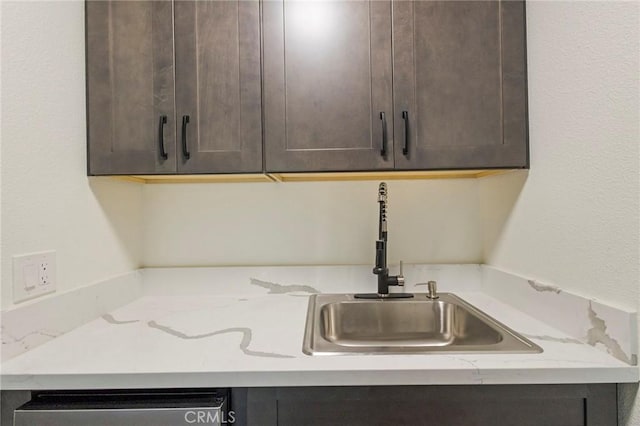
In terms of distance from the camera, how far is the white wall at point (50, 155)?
2.99 feet

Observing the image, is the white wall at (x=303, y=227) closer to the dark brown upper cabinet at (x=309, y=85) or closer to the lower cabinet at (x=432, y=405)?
the dark brown upper cabinet at (x=309, y=85)

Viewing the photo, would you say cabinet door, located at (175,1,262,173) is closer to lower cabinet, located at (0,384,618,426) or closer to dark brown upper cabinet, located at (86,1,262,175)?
dark brown upper cabinet, located at (86,1,262,175)

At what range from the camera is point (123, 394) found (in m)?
0.84

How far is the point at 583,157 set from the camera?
941 mm

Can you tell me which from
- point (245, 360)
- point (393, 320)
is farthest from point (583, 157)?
point (245, 360)

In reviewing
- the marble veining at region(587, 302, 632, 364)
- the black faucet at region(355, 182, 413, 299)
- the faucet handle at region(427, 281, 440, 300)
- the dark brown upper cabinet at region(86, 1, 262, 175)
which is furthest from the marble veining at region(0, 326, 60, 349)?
the marble veining at region(587, 302, 632, 364)

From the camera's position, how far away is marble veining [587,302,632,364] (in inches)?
32.6

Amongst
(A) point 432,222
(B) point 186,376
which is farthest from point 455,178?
(B) point 186,376

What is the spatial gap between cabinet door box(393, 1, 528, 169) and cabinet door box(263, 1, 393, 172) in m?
0.07

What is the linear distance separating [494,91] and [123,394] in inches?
51.9

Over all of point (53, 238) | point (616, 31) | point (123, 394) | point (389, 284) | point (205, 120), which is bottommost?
point (123, 394)

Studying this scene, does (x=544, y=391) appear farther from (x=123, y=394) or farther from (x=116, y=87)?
(x=116, y=87)

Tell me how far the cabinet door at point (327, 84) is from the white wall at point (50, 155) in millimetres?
587

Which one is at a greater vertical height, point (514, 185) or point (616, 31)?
point (616, 31)
